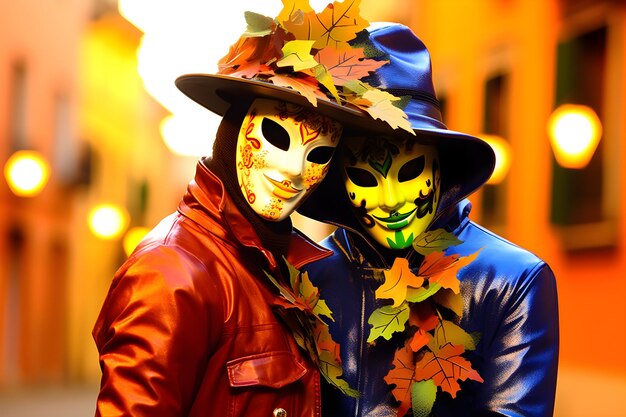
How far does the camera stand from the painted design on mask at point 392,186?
432 cm

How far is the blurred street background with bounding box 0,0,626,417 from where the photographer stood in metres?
12.4

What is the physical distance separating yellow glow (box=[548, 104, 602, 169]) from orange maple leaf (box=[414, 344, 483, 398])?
→ 25.6 ft

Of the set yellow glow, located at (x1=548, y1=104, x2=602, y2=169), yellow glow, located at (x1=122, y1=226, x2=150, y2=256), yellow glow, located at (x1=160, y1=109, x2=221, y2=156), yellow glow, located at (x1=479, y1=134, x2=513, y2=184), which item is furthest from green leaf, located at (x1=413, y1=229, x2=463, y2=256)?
yellow glow, located at (x1=122, y1=226, x2=150, y2=256)

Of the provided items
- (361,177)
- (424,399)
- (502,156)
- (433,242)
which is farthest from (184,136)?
(424,399)

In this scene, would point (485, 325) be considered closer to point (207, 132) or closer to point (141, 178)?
point (207, 132)

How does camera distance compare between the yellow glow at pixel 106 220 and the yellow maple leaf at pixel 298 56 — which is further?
the yellow glow at pixel 106 220

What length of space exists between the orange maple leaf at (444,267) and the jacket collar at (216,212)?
1.79 feet

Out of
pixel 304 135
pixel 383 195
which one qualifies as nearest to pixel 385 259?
pixel 383 195

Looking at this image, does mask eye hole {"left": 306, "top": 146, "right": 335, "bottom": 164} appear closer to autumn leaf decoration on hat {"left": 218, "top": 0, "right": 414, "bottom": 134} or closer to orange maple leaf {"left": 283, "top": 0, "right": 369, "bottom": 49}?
autumn leaf decoration on hat {"left": 218, "top": 0, "right": 414, "bottom": 134}

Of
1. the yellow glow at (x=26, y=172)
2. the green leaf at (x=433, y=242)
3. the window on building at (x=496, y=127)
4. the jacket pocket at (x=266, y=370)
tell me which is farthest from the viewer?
the yellow glow at (x=26, y=172)

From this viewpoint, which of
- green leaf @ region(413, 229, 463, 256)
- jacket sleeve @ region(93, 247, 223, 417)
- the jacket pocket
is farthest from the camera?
green leaf @ region(413, 229, 463, 256)

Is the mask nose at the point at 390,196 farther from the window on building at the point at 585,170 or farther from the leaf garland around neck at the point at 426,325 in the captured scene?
the window on building at the point at 585,170

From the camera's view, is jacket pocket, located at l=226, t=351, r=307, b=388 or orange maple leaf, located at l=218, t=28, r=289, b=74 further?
orange maple leaf, located at l=218, t=28, r=289, b=74

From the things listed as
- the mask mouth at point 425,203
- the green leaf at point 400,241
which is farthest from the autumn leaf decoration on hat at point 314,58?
the green leaf at point 400,241
